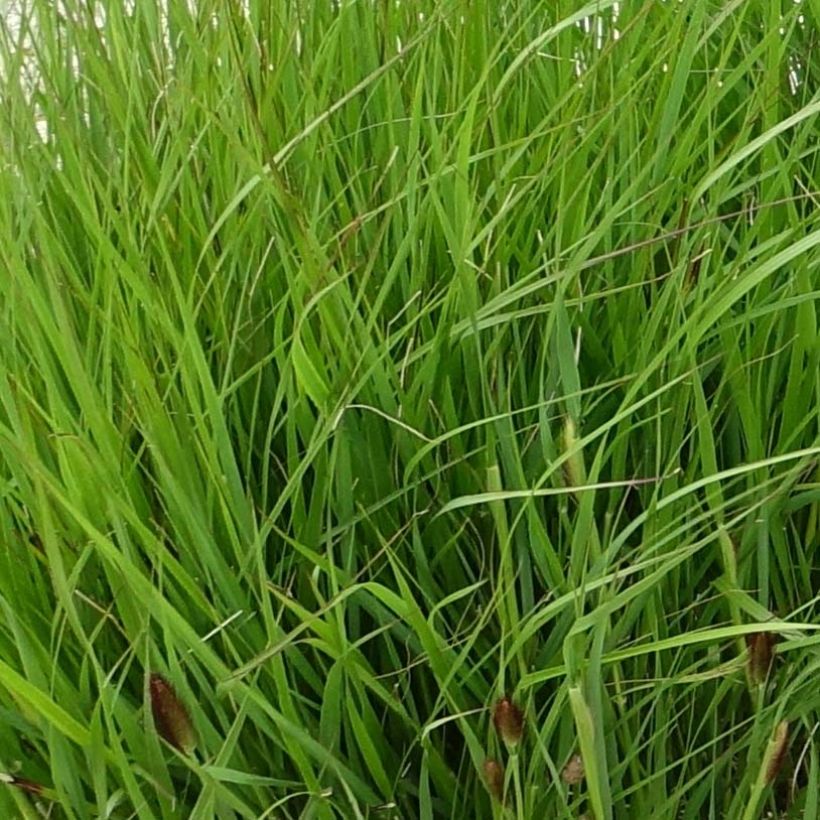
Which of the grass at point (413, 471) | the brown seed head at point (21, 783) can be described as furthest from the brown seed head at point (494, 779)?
the brown seed head at point (21, 783)

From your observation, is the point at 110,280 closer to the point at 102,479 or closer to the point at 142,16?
the point at 102,479

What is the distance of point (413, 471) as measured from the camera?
43 cm

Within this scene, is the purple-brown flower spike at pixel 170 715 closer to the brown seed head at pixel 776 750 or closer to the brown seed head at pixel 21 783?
the brown seed head at pixel 21 783

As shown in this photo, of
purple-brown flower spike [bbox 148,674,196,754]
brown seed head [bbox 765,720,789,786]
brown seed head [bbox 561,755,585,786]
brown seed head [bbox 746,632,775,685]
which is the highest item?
purple-brown flower spike [bbox 148,674,196,754]

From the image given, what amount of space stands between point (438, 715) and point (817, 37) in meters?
0.40

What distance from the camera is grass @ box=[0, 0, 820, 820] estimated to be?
374 millimetres

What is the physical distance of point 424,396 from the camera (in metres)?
0.42

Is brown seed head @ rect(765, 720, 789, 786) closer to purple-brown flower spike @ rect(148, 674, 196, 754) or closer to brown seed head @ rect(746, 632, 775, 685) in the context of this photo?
brown seed head @ rect(746, 632, 775, 685)

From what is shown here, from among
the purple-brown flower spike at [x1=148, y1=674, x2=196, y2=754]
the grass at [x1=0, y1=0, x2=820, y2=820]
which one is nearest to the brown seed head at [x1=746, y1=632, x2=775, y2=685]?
the grass at [x1=0, y1=0, x2=820, y2=820]

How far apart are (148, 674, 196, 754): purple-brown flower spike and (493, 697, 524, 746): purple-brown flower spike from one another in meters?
0.09

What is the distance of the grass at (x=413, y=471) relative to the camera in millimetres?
374

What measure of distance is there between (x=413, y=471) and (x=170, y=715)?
4.9 inches

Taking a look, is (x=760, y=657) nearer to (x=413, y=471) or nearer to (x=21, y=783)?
(x=413, y=471)

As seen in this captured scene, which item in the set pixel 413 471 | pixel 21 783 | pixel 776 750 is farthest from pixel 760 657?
pixel 21 783
